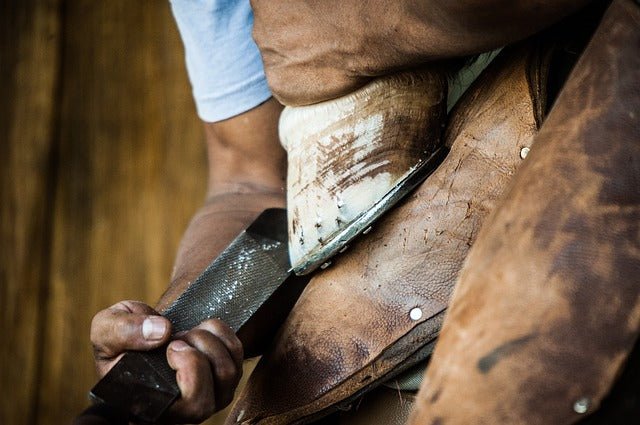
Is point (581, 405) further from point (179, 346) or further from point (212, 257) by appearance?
point (212, 257)

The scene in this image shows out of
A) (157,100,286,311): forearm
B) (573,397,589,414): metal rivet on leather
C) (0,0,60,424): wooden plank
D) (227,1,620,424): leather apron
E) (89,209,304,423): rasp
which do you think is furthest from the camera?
(0,0,60,424): wooden plank

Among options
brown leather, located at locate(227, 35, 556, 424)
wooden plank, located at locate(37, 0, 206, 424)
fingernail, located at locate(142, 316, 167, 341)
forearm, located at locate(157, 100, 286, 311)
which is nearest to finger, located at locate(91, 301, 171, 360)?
fingernail, located at locate(142, 316, 167, 341)

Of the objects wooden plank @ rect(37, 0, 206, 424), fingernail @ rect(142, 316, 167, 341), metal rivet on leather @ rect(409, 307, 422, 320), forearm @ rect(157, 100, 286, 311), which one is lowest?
wooden plank @ rect(37, 0, 206, 424)

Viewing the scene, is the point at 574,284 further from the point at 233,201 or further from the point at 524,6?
the point at 233,201

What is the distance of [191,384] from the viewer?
690mm

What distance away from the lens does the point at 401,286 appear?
0.75 m

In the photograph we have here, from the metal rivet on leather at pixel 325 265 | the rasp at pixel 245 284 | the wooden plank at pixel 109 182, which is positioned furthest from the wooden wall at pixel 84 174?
the metal rivet on leather at pixel 325 265

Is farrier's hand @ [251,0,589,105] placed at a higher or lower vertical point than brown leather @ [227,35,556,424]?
higher

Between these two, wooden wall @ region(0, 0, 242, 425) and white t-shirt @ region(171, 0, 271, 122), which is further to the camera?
wooden wall @ region(0, 0, 242, 425)

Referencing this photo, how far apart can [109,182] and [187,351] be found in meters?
1.59

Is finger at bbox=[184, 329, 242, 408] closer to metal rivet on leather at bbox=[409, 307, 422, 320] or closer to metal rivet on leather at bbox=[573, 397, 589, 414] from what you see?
metal rivet on leather at bbox=[409, 307, 422, 320]

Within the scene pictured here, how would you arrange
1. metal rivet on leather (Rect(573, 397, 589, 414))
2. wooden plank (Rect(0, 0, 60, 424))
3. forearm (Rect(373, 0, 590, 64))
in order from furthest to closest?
wooden plank (Rect(0, 0, 60, 424)) < forearm (Rect(373, 0, 590, 64)) < metal rivet on leather (Rect(573, 397, 589, 414))

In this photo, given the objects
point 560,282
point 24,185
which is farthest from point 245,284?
point 24,185

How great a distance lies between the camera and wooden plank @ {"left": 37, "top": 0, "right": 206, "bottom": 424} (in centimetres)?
219
